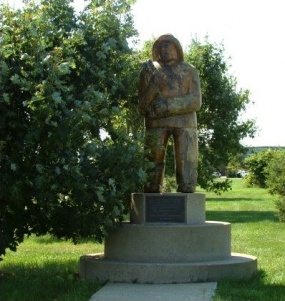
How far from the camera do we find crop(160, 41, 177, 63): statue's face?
36.9 ft

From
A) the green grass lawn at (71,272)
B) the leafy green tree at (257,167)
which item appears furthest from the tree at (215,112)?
the leafy green tree at (257,167)

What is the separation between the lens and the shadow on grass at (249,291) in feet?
28.6

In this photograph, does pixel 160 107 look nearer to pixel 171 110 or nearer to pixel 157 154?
pixel 171 110

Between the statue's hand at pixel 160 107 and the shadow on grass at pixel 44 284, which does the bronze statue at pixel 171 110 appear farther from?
the shadow on grass at pixel 44 284

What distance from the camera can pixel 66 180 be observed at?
30.3 feet

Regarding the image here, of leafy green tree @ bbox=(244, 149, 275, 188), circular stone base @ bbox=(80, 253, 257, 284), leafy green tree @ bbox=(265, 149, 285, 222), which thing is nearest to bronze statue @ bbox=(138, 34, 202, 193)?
circular stone base @ bbox=(80, 253, 257, 284)

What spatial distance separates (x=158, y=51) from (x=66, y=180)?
303 cm

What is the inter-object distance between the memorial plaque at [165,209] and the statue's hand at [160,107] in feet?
3.95

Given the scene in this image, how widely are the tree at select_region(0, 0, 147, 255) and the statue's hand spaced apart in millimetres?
575

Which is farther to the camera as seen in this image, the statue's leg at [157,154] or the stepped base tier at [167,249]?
the statue's leg at [157,154]

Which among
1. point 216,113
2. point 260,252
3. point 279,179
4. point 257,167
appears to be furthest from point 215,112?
point 257,167

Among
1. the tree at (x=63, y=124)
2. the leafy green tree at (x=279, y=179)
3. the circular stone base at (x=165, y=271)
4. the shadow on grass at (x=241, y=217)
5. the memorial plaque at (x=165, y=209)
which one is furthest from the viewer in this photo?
the shadow on grass at (x=241, y=217)

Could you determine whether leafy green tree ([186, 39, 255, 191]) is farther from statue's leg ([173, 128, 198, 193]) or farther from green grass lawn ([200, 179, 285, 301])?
statue's leg ([173, 128, 198, 193])

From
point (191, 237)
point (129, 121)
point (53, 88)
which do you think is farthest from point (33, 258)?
point (53, 88)
